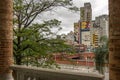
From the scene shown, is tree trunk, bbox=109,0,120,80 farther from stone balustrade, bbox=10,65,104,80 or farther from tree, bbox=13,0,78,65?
tree, bbox=13,0,78,65

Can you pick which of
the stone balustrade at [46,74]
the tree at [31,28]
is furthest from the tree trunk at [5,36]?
the tree at [31,28]

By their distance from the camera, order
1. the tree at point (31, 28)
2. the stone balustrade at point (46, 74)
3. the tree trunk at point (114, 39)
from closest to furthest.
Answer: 1. the tree trunk at point (114, 39)
2. the stone balustrade at point (46, 74)
3. the tree at point (31, 28)

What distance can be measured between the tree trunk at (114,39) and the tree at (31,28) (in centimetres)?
750

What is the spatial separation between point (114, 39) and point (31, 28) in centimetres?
818

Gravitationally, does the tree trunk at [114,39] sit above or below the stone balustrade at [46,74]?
above

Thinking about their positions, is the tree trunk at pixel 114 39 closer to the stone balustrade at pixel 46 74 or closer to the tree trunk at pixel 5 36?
the stone balustrade at pixel 46 74

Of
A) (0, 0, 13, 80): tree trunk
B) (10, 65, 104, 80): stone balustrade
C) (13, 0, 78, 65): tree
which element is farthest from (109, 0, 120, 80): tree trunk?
(13, 0, 78, 65): tree

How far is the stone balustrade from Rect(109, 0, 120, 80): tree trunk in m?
0.24

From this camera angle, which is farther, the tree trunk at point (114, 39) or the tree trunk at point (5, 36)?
the tree trunk at point (5, 36)

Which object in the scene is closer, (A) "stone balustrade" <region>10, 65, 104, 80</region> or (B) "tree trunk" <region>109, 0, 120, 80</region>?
(B) "tree trunk" <region>109, 0, 120, 80</region>

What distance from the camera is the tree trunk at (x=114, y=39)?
7.20 ft

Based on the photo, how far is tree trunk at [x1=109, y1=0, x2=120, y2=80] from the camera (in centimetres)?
219

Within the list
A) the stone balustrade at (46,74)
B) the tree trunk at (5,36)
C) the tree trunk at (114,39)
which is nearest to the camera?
the tree trunk at (114,39)

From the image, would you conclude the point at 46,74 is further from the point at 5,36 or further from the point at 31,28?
the point at 31,28
